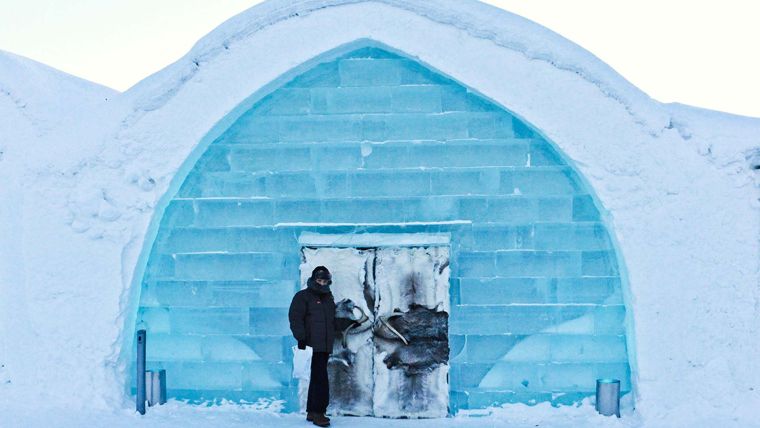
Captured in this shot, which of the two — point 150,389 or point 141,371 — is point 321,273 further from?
point 150,389

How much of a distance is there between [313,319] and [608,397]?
2.66 m

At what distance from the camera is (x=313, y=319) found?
7.03m

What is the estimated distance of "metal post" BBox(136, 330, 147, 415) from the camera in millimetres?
7340

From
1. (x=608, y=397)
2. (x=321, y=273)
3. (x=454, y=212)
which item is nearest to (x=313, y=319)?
(x=321, y=273)

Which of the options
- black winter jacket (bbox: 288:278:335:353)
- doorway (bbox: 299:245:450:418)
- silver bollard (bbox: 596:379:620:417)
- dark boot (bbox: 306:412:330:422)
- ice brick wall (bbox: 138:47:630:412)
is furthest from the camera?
ice brick wall (bbox: 138:47:630:412)

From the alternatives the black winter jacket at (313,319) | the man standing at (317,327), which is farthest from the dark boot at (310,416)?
the black winter jacket at (313,319)

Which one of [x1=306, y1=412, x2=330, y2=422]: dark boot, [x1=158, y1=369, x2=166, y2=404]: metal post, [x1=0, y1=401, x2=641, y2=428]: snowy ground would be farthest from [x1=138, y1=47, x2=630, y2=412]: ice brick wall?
[x1=158, y1=369, x2=166, y2=404]: metal post

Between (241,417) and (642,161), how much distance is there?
13.8 ft

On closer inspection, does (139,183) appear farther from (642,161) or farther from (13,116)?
(642,161)

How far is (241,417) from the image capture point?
7438 mm

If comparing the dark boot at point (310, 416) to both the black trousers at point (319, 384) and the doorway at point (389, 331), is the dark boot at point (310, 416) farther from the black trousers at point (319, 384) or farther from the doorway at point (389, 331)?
the doorway at point (389, 331)

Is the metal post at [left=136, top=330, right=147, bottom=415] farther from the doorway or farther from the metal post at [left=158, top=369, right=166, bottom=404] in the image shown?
the doorway

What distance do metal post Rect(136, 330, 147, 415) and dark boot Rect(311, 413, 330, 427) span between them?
5.16 ft

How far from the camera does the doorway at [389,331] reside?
24.2 feet
